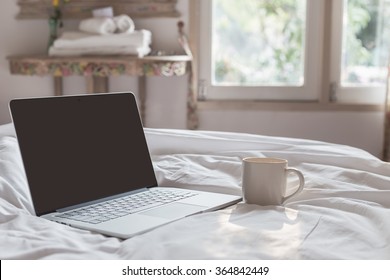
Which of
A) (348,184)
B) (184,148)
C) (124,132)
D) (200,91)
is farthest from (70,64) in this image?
(348,184)

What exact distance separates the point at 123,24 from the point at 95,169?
6.12ft

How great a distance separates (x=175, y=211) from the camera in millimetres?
850

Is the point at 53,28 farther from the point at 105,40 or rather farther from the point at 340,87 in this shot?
the point at 340,87

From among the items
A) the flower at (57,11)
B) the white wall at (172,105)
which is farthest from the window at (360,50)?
the flower at (57,11)

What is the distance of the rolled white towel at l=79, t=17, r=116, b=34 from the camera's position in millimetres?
2631

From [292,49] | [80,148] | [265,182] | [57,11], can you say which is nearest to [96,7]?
[57,11]

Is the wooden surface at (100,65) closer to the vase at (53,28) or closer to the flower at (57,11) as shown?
the vase at (53,28)

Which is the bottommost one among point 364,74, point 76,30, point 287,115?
point 287,115

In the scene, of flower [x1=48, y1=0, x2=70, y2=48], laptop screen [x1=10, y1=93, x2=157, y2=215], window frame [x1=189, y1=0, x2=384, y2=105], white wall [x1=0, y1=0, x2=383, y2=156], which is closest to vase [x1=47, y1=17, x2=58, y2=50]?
flower [x1=48, y1=0, x2=70, y2=48]

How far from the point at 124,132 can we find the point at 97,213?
0.22 m

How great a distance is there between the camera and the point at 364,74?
9.29 ft

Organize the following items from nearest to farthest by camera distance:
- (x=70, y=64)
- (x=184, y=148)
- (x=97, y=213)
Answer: (x=97, y=213) → (x=184, y=148) → (x=70, y=64)

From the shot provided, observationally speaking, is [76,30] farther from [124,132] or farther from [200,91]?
[124,132]

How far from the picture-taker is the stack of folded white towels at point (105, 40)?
2607mm
